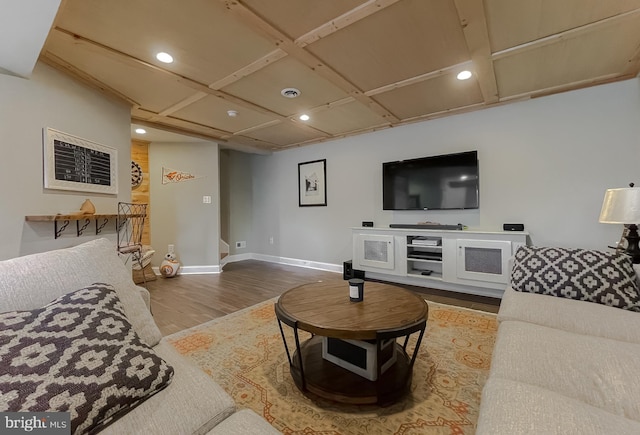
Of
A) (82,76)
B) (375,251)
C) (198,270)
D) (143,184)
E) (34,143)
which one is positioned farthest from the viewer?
(198,270)

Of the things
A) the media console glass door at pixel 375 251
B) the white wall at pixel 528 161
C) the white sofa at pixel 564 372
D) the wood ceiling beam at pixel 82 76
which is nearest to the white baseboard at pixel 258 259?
the white wall at pixel 528 161

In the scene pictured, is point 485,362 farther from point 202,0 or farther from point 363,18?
point 202,0

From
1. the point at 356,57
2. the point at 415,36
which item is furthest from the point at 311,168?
the point at 415,36

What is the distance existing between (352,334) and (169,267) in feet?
12.9

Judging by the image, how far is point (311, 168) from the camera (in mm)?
5055

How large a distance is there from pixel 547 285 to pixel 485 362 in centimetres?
65

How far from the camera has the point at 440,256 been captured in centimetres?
351

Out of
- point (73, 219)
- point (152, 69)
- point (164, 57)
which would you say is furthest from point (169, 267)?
point (164, 57)

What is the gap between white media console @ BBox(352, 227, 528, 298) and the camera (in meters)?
3.03

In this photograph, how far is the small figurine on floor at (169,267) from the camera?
171 inches

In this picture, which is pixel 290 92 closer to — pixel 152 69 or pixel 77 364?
pixel 152 69

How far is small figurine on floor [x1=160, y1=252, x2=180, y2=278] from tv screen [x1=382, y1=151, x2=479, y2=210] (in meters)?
3.42

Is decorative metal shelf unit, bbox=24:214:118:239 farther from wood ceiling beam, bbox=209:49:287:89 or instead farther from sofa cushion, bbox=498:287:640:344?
sofa cushion, bbox=498:287:640:344

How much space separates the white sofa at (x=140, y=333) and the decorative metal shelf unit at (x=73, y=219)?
4.78 ft
